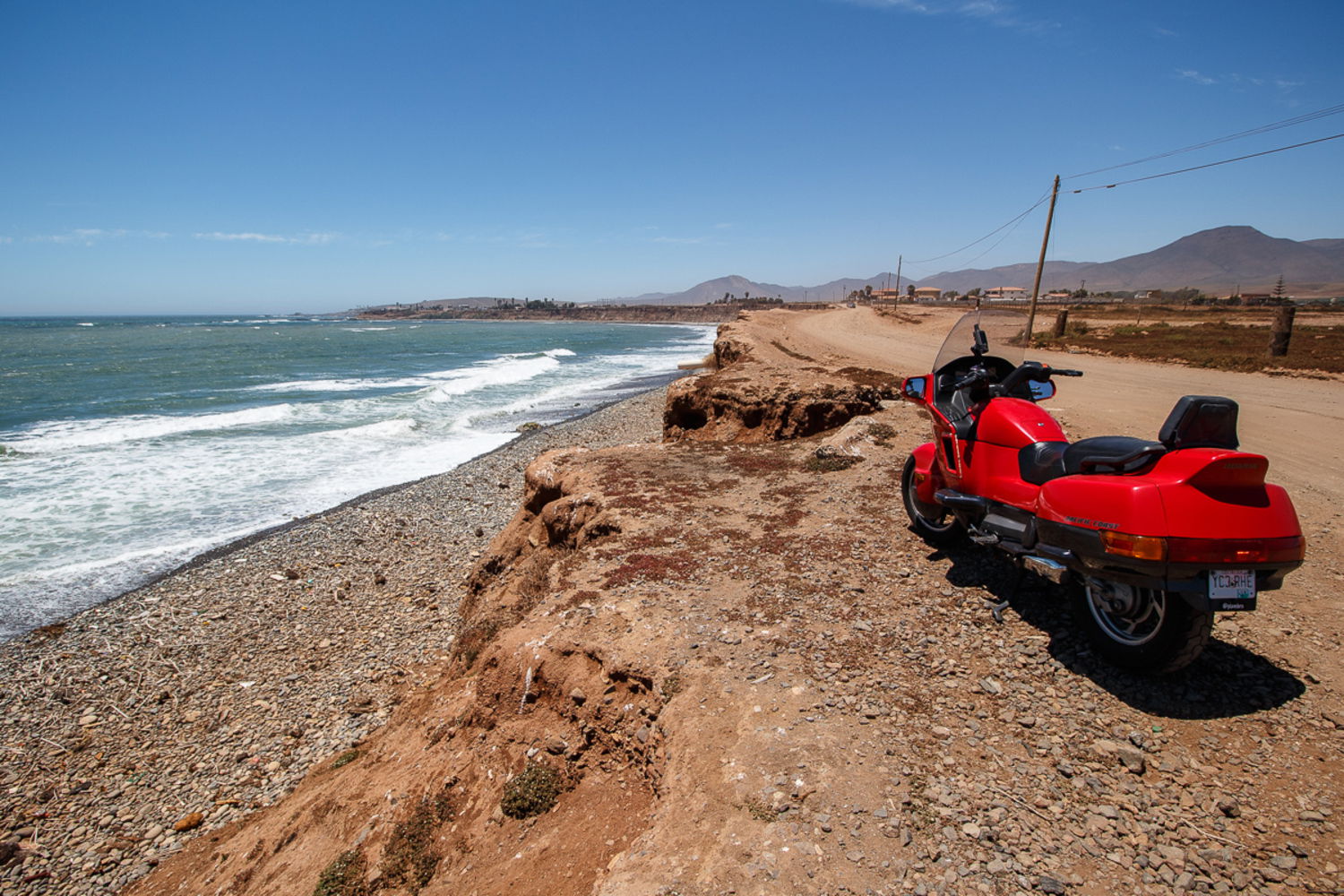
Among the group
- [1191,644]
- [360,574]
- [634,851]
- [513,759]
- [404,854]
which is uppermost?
[1191,644]

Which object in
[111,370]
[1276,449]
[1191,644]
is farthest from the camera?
[111,370]

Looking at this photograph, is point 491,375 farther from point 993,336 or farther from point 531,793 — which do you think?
point 531,793

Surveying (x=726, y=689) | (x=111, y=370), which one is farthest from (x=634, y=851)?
(x=111, y=370)

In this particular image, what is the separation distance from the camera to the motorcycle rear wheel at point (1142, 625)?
3402 millimetres

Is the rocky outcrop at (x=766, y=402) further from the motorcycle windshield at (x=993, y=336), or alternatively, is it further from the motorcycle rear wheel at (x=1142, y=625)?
the motorcycle rear wheel at (x=1142, y=625)

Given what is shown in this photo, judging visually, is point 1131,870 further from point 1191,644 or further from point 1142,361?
point 1142,361

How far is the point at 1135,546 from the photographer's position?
3307mm

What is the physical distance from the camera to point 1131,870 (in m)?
2.53

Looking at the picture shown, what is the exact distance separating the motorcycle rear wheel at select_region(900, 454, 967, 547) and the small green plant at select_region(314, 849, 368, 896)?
190 inches

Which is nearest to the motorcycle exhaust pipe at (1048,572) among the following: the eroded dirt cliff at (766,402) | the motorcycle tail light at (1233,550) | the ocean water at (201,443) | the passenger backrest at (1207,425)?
the motorcycle tail light at (1233,550)

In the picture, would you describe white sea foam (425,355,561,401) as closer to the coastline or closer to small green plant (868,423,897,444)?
the coastline

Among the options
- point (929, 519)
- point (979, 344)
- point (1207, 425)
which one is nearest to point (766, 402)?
point (929, 519)

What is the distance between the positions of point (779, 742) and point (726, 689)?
1.82ft

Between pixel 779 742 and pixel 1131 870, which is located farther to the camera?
pixel 779 742
